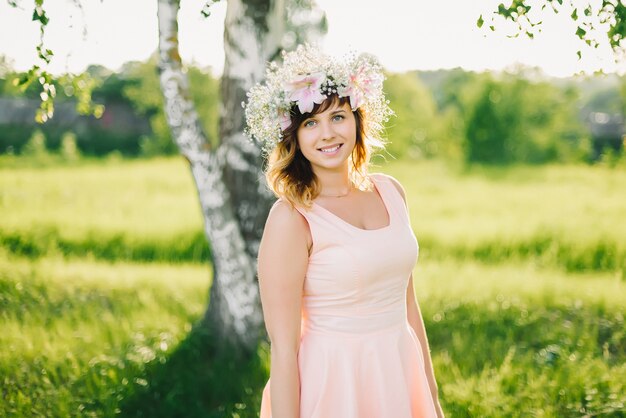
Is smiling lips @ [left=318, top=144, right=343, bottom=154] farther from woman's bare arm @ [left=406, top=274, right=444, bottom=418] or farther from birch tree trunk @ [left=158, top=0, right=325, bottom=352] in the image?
birch tree trunk @ [left=158, top=0, right=325, bottom=352]

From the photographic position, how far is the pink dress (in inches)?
86.0

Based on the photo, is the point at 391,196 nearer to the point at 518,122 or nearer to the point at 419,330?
the point at 419,330

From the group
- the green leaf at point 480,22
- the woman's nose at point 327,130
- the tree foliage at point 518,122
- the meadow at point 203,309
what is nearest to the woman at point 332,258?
the woman's nose at point 327,130

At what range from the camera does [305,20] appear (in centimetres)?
1588

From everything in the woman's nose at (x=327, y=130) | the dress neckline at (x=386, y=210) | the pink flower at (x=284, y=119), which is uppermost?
the pink flower at (x=284, y=119)

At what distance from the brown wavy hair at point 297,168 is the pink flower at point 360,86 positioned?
3cm

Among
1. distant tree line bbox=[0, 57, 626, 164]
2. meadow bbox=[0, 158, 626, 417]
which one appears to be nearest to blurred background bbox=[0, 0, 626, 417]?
meadow bbox=[0, 158, 626, 417]

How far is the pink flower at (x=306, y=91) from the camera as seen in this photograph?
231 centimetres

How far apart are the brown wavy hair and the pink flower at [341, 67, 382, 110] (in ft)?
0.11

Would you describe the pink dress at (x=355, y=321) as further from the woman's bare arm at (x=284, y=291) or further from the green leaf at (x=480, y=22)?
the green leaf at (x=480, y=22)

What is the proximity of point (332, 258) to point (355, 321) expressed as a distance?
0.95 feet

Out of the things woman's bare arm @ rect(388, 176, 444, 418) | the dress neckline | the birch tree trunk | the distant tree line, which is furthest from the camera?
the distant tree line

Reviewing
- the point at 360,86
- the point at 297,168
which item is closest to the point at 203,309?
the point at 297,168

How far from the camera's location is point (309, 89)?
7.68 feet
